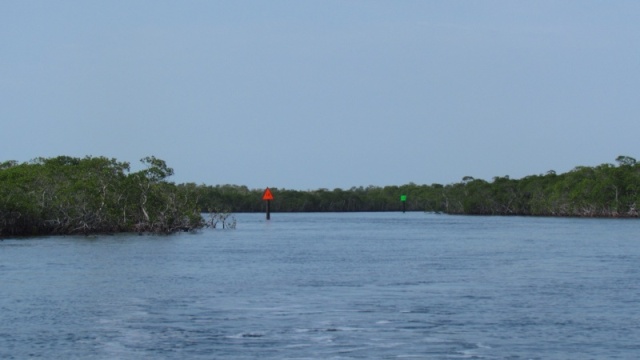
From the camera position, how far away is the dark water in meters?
18.4

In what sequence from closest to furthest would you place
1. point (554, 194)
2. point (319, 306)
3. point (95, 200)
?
point (319, 306) → point (95, 200) → point (554, 194)

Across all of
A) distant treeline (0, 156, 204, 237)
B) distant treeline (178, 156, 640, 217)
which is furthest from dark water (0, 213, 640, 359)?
distant treeline (178, 156, 640, 217)

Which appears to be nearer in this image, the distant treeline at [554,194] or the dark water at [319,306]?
the dark water at [319,306]

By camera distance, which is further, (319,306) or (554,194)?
(554,194)

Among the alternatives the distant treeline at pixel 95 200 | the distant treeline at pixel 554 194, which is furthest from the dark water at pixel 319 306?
the distant treeline at pixel 554 194

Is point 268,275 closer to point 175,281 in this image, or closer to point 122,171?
point 175,281

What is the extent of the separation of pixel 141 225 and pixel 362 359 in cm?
5462

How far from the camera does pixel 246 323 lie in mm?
21609

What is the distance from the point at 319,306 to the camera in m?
24.7

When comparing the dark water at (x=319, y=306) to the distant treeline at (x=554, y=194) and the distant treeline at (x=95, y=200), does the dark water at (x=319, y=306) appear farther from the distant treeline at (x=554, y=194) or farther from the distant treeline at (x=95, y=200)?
the distant treeline at (x=554, y=194)

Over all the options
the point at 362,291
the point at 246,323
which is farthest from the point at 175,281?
the point at 246,323

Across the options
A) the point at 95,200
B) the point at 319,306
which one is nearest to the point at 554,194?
the point at 95,200

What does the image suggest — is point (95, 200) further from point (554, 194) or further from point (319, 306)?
point (554, 194)

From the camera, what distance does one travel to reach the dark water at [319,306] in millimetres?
18422
